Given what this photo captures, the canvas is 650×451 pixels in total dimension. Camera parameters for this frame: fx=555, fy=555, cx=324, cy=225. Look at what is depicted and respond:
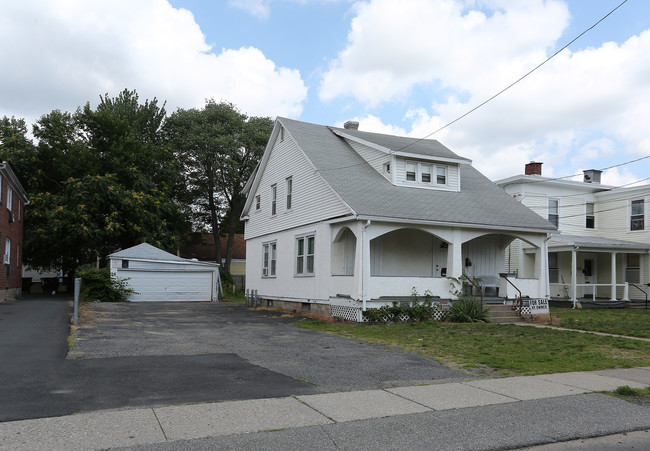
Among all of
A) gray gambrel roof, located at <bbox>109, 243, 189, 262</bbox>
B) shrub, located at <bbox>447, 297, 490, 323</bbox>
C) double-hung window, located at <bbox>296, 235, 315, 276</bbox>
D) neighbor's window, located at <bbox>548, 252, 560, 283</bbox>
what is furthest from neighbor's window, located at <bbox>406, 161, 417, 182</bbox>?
gray gambrel roof, located at <bbox>109, 243, 189, 262</bbox>

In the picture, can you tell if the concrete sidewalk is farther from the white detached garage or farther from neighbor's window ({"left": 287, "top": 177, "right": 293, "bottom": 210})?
the white detached garage

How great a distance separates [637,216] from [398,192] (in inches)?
607

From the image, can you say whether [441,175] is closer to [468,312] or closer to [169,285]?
[468,312]

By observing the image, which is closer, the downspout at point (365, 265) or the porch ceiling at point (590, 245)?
the downspout at point (365, 265)

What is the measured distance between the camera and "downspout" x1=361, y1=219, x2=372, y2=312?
1651 centimetres

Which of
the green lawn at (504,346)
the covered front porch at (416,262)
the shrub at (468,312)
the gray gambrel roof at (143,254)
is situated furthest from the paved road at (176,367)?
the gray gambrel roof at (143,254)

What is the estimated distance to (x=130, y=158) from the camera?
37188 millimetres

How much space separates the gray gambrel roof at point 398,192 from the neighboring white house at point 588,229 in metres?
5.32

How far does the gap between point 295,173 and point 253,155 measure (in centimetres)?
2581

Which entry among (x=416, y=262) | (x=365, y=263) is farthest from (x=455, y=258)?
(x=365, y=263)

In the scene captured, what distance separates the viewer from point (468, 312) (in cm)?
1708

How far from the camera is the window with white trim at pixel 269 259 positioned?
78.5 feet

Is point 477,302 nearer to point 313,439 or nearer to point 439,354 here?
point 439,354

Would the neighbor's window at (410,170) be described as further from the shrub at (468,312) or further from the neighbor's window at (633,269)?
the neighbor's window at (633,269)
